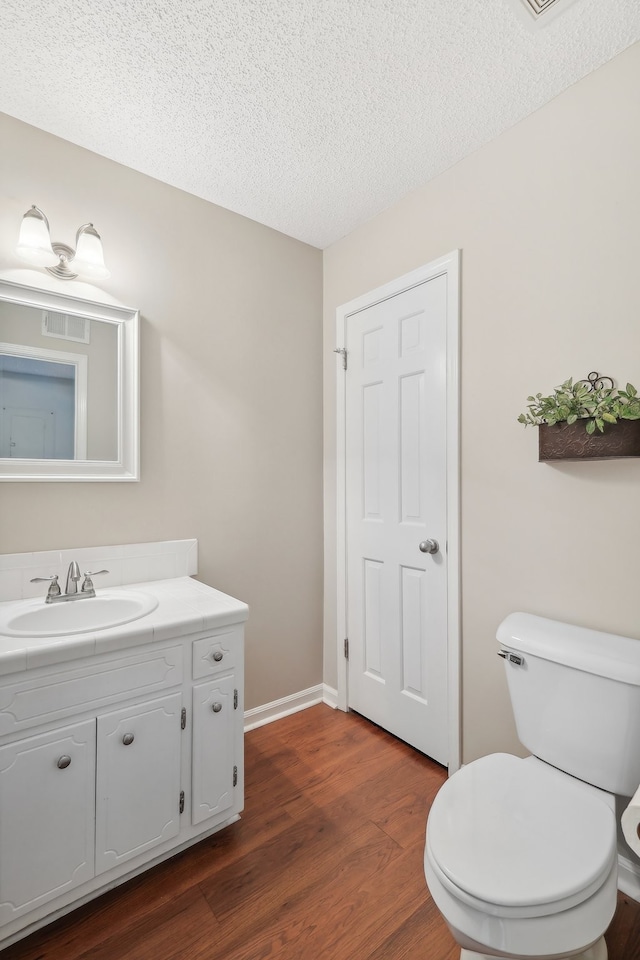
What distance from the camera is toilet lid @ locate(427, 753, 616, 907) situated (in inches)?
36.1

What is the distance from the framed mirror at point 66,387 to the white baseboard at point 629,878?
206 cm

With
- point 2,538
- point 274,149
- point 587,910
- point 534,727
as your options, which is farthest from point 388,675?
point 274,149

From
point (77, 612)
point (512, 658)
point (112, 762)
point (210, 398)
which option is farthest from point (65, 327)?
point (512, 658)

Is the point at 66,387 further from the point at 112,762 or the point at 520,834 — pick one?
the point at 520,834

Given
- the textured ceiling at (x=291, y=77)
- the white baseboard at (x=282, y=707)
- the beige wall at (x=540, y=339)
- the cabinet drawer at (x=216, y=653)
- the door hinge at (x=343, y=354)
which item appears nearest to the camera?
the textured ceiling at (x=291, y=77)

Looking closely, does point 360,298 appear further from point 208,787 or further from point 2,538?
point 208,787

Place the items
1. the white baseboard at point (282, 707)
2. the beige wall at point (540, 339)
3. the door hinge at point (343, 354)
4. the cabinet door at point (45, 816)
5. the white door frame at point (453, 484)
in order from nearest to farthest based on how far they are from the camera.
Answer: the cabinet door at point (45, 816), the beige wall at point (540, 339), the white door frame at point (453, 484), the white baseboard at point (282, 707), the door hinge at point (343, 354)

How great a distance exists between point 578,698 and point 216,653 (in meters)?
1.08

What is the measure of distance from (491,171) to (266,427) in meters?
1.39

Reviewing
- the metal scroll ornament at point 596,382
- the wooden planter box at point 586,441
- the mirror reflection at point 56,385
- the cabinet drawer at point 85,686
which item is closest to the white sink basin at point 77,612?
the cabinet drawer at point 85,686

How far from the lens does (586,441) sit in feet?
4.37

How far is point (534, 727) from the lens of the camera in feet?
4.49

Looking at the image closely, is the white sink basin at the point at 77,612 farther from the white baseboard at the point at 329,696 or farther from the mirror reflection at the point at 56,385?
the white baseboard at the point at 329,696

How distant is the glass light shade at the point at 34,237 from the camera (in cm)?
154
